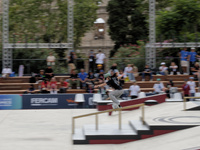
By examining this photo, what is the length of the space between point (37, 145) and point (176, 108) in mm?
6362

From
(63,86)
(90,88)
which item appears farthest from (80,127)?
(63,86)

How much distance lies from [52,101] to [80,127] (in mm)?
7249

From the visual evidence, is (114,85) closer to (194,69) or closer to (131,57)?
(194,69)

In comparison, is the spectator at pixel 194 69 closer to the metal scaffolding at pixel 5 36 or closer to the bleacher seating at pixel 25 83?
the bleacher seating at pixel 25 83

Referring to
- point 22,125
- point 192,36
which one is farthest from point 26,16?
point 22,125

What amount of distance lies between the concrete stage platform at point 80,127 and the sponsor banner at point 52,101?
255cm

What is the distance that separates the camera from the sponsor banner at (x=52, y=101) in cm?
2106

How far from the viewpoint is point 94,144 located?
1230cm

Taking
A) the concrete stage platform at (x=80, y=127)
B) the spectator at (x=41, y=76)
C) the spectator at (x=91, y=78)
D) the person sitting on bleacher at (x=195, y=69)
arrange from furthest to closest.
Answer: the person sitting on bleacher at (x=195, y=69), the spectator at (x=41, y=76), the spectator at (x=91, y=78), the concrete stage platform at (x=80, y=127)

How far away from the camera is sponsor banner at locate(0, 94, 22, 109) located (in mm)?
20922

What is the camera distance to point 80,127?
14141 mm

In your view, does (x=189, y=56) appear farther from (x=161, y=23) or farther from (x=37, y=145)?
(x=37, y=145)

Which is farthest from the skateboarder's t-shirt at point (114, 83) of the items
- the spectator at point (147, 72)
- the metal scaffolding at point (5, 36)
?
the metal scaffolding at point (5, 36)

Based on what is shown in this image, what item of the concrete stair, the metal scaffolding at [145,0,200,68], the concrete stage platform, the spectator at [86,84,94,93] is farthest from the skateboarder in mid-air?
the metal scaffolding at [145,0,200,68]
